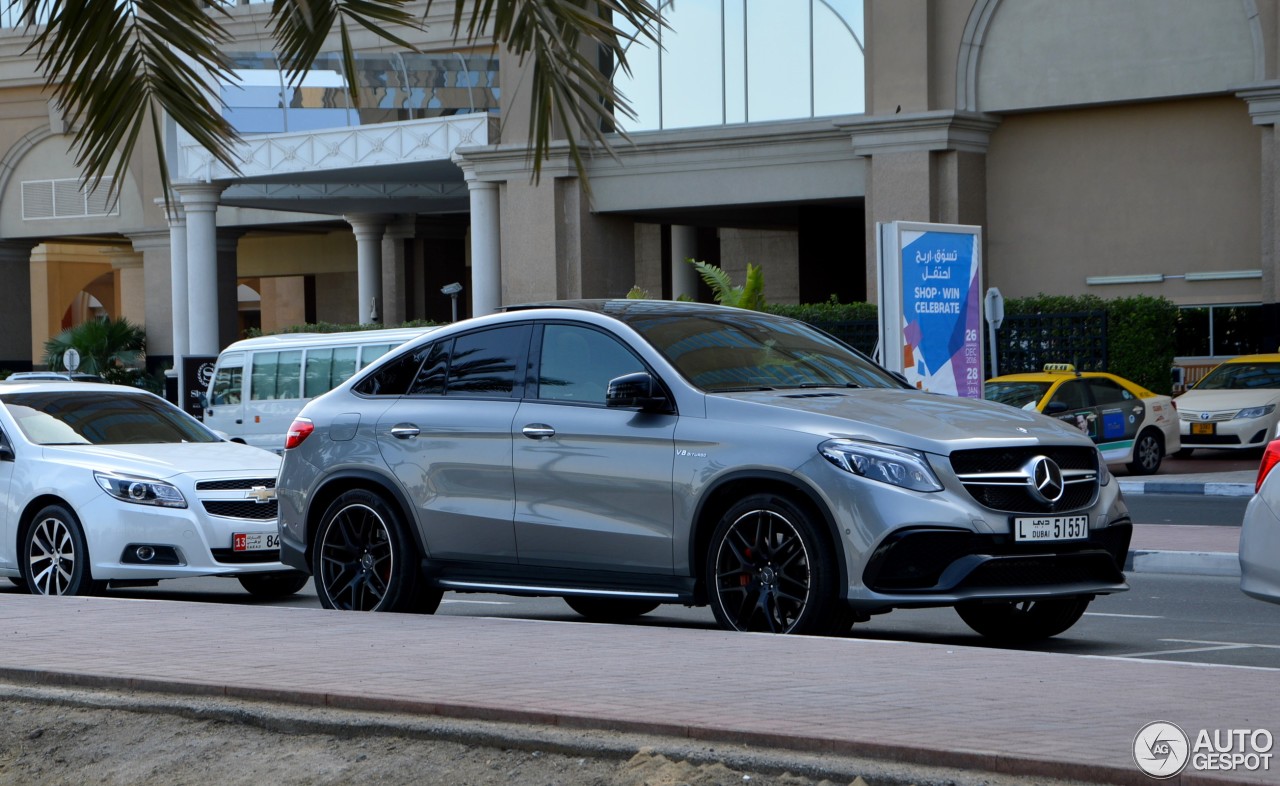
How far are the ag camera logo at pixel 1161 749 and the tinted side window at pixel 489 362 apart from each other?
186 inches

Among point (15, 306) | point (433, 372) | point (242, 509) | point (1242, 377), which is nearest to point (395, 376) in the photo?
point (433, 372)

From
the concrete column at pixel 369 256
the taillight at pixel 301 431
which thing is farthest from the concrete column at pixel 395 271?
the taillight at pixel 301 431

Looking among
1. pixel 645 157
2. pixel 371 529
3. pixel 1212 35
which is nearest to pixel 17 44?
pixel 645 157

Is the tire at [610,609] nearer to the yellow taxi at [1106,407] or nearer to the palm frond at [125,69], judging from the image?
the palm frond at [125,69]

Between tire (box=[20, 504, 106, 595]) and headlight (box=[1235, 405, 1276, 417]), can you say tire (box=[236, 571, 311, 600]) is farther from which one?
headlight (box=[1235, 405, 1276, 417])

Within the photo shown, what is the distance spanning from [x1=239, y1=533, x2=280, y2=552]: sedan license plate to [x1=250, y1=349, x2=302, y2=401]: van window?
16.1 m

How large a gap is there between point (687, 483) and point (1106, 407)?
17109 mm

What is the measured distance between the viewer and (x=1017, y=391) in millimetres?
24625

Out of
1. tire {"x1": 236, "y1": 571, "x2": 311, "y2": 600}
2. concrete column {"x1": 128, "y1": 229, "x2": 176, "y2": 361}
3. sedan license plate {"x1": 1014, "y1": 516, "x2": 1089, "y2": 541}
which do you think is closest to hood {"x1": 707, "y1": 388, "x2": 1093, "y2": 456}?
sedan license plate {"x1": 1014, "y1": 516, "x2": 1089, "y2": 541}

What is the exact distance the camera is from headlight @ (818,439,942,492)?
7.87 metres

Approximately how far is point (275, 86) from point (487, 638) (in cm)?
3393

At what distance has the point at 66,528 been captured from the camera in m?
12.0

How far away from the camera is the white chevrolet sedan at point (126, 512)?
1169 centimetres

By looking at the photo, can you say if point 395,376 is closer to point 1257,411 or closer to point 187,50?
point 187,50
